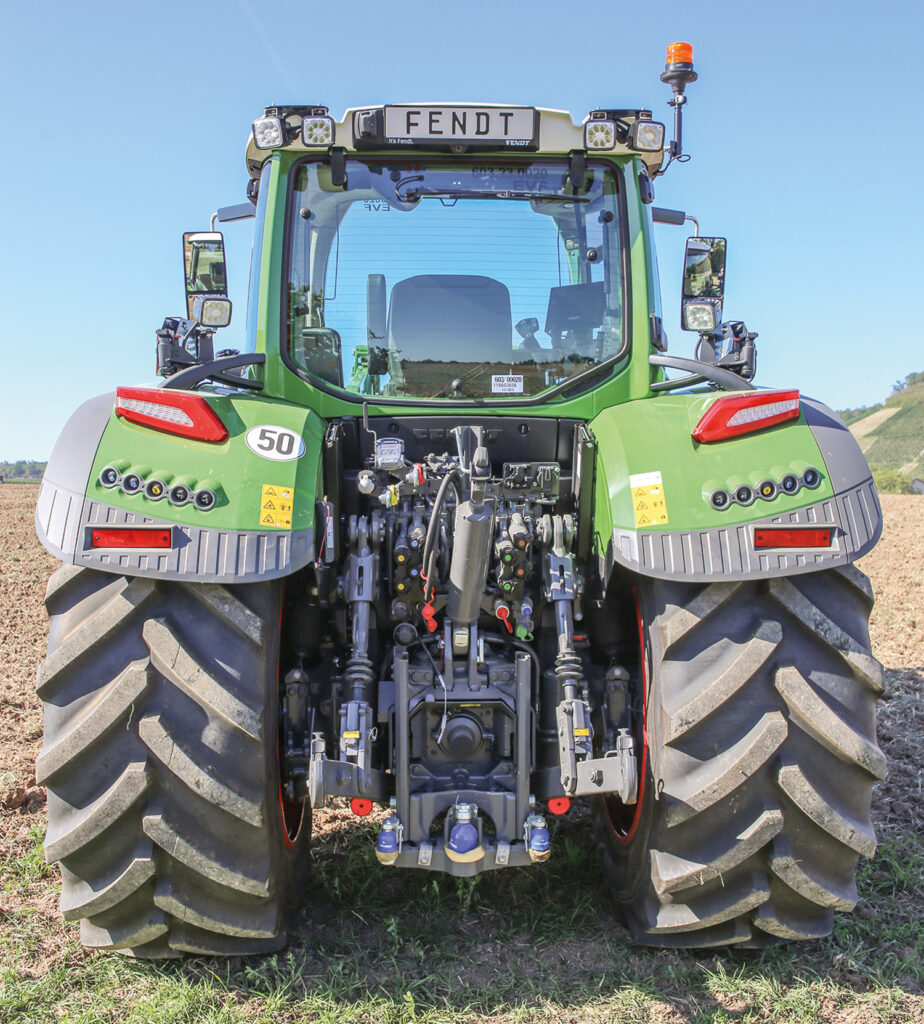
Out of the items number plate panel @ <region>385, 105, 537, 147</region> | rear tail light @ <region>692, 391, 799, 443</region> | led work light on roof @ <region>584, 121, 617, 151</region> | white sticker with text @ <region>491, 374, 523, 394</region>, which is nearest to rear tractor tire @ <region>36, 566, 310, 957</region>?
white sticker with text @ <region>491, 374, 523, 394</region>

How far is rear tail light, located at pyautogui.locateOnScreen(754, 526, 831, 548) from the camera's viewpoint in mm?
2588

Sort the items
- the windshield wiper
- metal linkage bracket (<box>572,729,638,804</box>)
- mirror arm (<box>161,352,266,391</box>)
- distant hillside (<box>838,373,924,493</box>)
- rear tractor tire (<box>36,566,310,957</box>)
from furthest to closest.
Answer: distant hillside (<box>838,373,924,493</box>)
the windshield wiper
mirror arm (<box>161,352,266,391</box>)
metal linkage bracket (<box>572,729,638,804</box>)
rear tractor tire (<box>36,566,310,957</box>)

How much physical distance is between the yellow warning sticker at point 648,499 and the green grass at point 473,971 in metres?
1.42

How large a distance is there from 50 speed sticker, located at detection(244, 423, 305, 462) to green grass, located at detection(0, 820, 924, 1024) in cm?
156

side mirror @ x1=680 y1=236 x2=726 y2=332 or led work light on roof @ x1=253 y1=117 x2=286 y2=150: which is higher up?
led work light on roof @ x1=253 y1=117 x2=286 y2=150

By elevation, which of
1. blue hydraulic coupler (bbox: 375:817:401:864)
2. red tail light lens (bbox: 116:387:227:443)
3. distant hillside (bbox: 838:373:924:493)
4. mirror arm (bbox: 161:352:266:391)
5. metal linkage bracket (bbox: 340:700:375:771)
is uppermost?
mirror arm (bbox: 161:352:266:391)

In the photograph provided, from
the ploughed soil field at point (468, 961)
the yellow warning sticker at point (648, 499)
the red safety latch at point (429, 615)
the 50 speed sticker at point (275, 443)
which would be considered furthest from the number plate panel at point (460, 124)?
the ploughed soil field at point (468, 961)

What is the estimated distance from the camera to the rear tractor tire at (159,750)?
8.17 ft

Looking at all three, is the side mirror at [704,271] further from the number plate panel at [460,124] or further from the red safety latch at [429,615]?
the red safety latch at [429,615]

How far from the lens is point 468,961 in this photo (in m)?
2.90

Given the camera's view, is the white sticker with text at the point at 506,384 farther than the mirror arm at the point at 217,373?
Yes

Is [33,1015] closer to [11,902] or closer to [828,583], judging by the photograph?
[11,902]

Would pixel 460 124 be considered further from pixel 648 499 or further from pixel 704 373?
pixel 648 499

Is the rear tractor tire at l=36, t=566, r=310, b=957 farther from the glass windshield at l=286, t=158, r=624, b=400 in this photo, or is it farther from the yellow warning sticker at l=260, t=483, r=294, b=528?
the glass windshield at l=286, t=158, r=624, b=400
